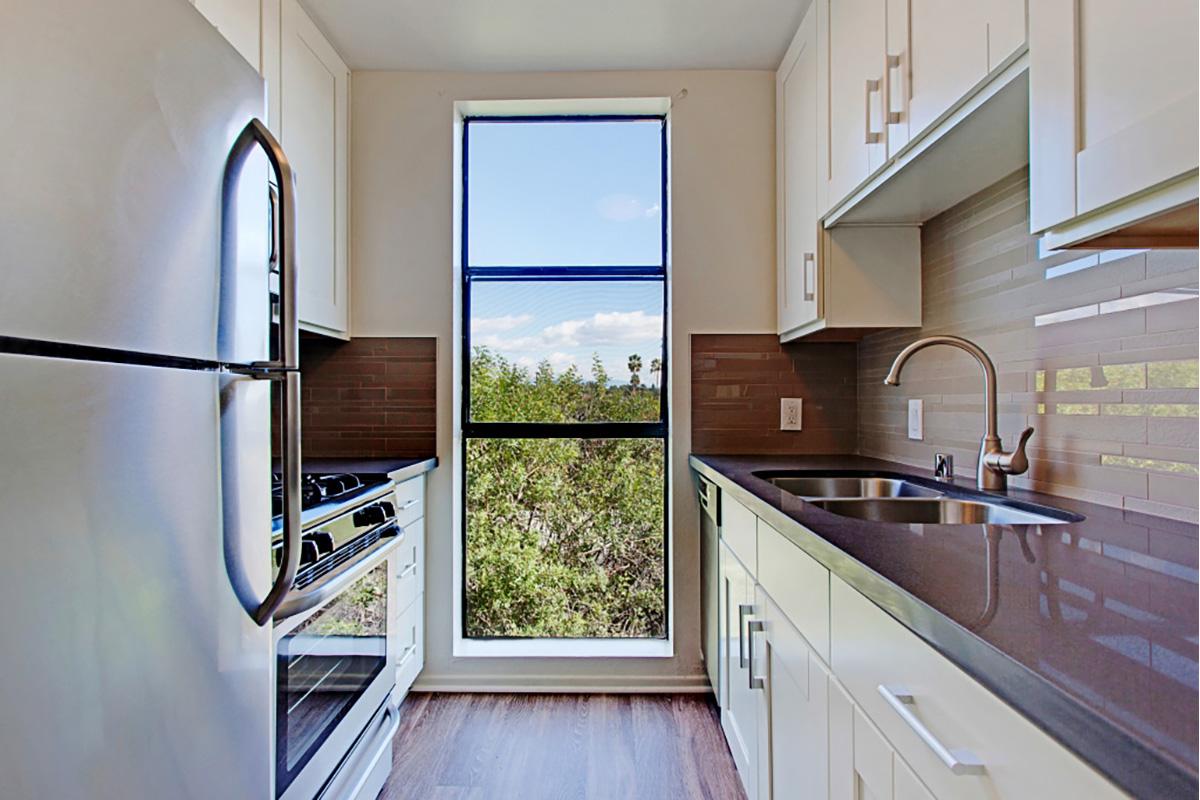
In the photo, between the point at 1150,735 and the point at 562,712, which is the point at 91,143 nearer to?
the point at 1150,735

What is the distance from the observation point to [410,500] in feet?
7.54

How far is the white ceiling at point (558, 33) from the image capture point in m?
2.09

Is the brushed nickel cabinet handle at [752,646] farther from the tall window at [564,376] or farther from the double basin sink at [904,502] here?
the tall window at [564,376]

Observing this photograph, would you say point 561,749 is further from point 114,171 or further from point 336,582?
point 114,171

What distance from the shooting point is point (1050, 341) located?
4.49 ft

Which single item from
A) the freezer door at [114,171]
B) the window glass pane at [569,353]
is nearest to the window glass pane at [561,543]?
the window glass pane at [569,353]

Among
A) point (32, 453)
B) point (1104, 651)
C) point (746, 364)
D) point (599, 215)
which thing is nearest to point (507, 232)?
point (599, 215)

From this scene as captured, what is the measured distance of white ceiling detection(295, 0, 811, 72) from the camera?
209 cm

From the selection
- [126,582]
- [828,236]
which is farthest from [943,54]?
[126,582]

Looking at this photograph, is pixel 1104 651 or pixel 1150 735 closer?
pixel 1150 735

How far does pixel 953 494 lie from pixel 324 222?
2159 mm

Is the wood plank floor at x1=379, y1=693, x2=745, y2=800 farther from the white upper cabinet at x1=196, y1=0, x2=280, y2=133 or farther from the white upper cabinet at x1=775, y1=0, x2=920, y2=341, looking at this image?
the white upper cabinet at x1=196, y1=0, x2=280, y2=133

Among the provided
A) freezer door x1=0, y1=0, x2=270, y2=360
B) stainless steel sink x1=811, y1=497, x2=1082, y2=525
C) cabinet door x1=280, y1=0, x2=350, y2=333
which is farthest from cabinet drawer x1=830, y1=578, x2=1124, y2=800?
cabinet door x1=280, y1=0, x2=350, y2=333

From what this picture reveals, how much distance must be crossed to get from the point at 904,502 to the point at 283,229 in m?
1.44
